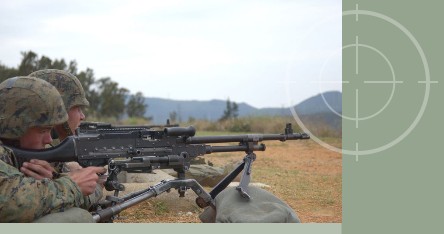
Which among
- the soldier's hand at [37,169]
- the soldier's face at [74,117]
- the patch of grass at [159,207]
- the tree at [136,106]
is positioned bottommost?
the patch of grass at [159,207]

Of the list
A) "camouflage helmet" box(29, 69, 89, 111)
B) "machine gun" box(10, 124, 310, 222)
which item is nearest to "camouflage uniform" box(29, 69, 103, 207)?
"camouflage helmet" box(29, 69, 89, 111)

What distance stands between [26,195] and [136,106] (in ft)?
136

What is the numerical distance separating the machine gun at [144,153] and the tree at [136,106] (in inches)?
1471

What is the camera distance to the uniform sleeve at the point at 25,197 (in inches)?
161

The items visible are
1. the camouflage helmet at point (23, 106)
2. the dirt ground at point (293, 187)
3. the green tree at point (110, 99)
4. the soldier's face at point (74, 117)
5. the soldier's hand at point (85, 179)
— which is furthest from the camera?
the green tree at point (110, 99)

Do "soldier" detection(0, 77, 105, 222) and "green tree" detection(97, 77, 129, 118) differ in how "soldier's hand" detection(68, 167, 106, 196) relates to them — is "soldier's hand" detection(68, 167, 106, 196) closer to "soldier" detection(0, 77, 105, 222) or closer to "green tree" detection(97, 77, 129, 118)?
"soldier" detection(0, 77, 105, 222)

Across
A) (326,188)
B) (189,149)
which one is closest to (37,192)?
(189,149)

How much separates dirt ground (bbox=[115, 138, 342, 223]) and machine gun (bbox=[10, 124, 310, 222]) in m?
2.40

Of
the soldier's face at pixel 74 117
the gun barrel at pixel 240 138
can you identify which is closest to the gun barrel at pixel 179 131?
the gun barrel at pixel 240 138

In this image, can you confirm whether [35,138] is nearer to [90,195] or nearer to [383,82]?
[90,195]

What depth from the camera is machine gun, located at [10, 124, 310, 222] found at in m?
5.12

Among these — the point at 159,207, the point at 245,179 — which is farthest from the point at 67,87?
the point at 159,207

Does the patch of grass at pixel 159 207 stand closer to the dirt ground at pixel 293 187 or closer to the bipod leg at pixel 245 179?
the dirt ground at pixel 293 187

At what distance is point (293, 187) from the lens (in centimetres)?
1179
